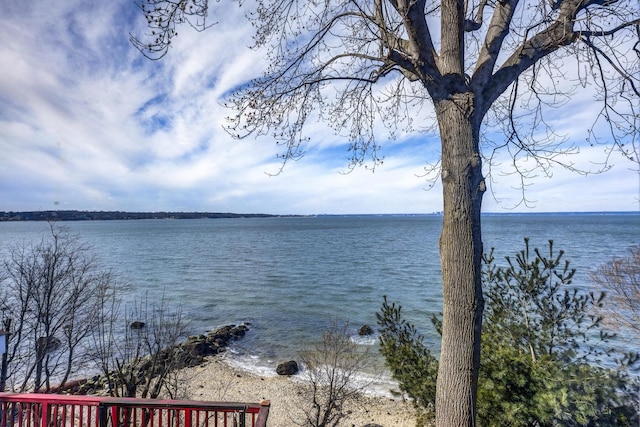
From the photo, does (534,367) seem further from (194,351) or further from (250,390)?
(194,351)

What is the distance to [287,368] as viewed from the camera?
13.7 m

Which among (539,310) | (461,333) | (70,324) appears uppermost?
(461,333)

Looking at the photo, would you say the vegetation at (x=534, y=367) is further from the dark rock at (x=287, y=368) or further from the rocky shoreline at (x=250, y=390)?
the dark rock at (x=287, y=368)

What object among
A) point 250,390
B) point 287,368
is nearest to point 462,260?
point 250,390

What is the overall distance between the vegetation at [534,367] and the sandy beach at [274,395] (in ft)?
16.5

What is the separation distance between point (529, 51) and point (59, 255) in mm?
13623

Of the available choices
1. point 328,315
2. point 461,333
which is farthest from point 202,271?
point 461,333

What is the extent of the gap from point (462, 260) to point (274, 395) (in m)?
11.2

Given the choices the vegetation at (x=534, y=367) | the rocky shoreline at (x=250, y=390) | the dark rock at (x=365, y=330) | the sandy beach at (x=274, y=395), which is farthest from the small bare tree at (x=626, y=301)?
the dark rock at (x=365, y=330)

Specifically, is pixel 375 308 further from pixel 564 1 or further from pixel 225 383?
pixel 564 1

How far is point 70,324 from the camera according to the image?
10.2m

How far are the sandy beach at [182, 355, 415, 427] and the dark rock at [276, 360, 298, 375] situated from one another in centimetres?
31

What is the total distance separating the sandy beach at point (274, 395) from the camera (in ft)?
32.6

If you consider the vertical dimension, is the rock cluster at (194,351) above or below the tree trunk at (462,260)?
below
